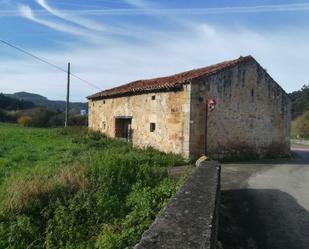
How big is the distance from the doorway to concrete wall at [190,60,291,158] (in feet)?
21.7

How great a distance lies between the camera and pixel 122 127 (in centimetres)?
2627

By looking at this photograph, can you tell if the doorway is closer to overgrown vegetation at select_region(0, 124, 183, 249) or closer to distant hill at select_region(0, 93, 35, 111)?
overgrown vegetation at select_region(0, 124, 183, 249)

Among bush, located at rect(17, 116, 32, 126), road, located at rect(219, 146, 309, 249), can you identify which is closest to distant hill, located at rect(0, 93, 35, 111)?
bush, located at rect(17, 116, 32, 126)

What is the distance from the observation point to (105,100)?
28.8 meters

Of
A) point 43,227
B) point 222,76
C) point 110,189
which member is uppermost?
point 222,76

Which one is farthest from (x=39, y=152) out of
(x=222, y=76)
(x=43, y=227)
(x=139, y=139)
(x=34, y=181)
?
(x=43, y=227)

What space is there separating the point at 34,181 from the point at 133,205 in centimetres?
265

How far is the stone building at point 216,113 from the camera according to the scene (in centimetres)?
1889

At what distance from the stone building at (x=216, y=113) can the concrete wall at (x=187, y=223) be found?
36.4 ft

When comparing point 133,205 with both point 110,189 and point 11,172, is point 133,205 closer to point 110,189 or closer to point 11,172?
point 110,189

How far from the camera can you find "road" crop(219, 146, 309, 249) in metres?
7.73

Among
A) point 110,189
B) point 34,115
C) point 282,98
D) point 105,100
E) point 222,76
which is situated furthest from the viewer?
point 34,115

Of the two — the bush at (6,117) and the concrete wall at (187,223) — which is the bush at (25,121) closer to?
the bush at (6,117)

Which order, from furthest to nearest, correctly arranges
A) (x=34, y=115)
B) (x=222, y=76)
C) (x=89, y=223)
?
1. (x=34, y=115)
2. (x=222, y=76)
3. (x=89, y=223)
